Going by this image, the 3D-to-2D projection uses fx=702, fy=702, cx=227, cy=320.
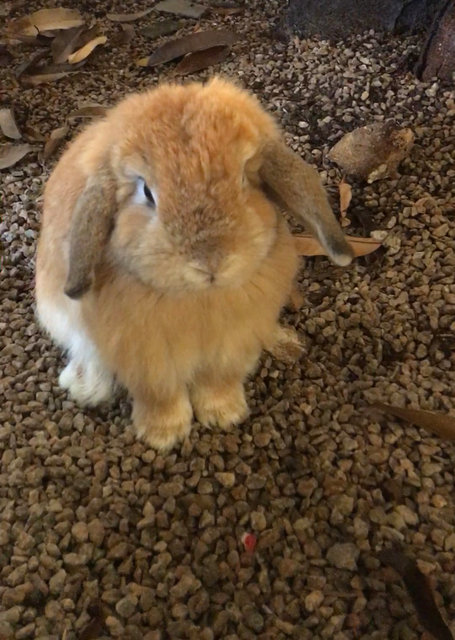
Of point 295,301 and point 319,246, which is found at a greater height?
point 319,246

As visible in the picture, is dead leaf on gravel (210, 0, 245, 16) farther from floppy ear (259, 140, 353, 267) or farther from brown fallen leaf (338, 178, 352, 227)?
floppy ear (259, 140, 353, 267)

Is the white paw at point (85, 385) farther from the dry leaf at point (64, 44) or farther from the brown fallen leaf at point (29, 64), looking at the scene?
the dry leaf at point (64, 44)

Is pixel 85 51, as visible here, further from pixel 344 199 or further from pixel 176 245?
pixel 176 245

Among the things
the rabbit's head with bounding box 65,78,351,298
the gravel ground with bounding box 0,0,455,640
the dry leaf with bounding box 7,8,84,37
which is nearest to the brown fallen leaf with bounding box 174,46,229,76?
the dry leaf with bounding box 7,8,84,37

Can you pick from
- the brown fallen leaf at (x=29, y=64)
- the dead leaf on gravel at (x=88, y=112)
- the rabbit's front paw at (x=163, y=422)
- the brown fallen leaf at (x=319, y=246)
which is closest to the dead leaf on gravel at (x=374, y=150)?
the brown fallen leaf at (x=319, y=246)

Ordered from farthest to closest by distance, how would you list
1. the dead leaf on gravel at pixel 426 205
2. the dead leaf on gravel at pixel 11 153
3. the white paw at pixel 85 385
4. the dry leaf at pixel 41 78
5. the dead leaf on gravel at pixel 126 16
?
1. the dead leaf on gravel at pixel 126 16
2. the dry leaf at pixel 41 78
3. the dead leaf on gravel at pixel 11 153
4. the dead leaf on gravel at pixel 426 205
5. the white paw at pixel 85 385

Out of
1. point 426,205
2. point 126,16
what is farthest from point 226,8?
point 426,205
